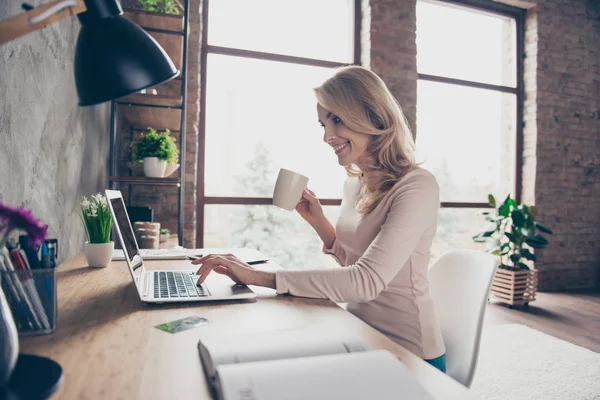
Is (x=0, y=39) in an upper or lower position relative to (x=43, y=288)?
upper

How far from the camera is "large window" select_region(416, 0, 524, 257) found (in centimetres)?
417

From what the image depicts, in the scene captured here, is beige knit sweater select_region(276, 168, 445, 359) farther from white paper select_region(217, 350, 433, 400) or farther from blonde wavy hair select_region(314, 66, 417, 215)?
white paper select_region(217, 350, 433, 400)

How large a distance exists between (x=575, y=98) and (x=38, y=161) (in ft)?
16.6

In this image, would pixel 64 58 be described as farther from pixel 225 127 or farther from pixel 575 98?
pixel 575 98

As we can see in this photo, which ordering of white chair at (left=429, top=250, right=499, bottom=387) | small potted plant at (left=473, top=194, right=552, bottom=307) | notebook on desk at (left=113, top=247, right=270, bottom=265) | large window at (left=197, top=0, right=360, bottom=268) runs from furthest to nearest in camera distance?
small potted plant at (left=473, top=194, right=552, bottom=307), large window at (left=197, top=0, right=360, bottom=268), notebook on desk at (left=113, top=247, right=270, bottom=265), white chair at (left=429, top=250, right=499, bottom=387)

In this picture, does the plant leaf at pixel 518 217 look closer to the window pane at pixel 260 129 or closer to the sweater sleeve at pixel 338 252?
the window pane at pixel 260 129

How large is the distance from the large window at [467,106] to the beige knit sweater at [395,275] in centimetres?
299

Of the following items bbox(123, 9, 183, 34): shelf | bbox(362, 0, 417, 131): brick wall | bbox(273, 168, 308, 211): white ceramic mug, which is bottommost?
bbox(273, 168, 308, 211): white ceramic mug

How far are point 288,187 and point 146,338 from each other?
741mm

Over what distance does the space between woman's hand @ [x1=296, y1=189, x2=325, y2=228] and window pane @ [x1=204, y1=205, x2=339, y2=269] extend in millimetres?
1980

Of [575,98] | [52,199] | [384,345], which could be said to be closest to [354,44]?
[575,98]

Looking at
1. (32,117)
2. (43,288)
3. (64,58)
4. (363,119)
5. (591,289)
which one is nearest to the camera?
(43,288)

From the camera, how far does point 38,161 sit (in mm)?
1231

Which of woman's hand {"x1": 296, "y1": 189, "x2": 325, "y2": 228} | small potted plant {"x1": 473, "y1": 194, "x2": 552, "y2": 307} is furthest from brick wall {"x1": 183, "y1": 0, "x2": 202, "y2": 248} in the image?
small potted plant {"x1": 473, "y1": 194, "x2": 552, "y2": 307}
